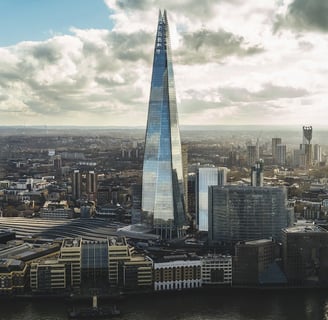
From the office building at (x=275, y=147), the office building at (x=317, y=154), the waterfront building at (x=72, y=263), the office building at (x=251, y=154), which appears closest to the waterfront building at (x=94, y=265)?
the waterfront building at (x=72, y=263)

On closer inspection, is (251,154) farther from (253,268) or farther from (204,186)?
(253,268)

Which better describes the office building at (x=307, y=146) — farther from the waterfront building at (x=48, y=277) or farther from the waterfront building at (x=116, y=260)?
the waterfront building at (x=48, y=277)

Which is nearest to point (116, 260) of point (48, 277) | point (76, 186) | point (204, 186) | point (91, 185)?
point (48, 277)

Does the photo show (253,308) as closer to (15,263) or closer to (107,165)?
(15,263)

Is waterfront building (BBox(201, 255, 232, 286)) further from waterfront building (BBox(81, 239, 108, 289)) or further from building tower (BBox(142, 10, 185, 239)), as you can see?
building tower (BBox(142, 10, 185, 239))

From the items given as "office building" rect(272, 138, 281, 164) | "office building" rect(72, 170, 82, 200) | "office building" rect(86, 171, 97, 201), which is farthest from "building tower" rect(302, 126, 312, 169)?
"office building" rect(72, 170, 82, 200)
